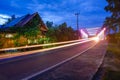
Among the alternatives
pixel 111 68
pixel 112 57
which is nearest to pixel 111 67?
pixel 111 68

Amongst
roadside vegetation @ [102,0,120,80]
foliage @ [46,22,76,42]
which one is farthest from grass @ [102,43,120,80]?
foliage @ [46,22,76,42]

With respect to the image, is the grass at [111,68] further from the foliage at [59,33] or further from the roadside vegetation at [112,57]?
the foliage at [59,33]

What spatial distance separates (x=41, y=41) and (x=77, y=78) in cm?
2180

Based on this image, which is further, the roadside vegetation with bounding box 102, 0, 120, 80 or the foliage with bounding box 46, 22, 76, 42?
the foliage with bounding box 46, 22, 76, 42

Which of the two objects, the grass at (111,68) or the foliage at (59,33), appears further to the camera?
the foliage at (59,33)

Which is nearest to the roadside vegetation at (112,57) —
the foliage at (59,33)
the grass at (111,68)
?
the grass at (111,68)

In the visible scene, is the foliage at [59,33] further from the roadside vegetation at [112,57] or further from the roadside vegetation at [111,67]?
the roadside vegetation at [111,67]

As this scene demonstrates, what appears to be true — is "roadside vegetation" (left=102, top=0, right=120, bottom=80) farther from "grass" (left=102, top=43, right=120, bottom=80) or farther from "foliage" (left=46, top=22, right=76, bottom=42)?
"foliage" (left=46, top=22, right=76, bottom=42)

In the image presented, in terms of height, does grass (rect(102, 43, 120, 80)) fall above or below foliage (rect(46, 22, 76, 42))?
below

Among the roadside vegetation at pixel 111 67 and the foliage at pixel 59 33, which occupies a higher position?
the foliage at pixel 59 33

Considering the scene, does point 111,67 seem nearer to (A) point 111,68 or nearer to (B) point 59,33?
(A) point 111,68

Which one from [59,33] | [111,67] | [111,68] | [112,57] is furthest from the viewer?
[59,33]

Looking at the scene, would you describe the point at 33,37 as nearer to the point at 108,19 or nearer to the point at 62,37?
the point at 62,37

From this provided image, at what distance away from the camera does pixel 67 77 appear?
9.24m
